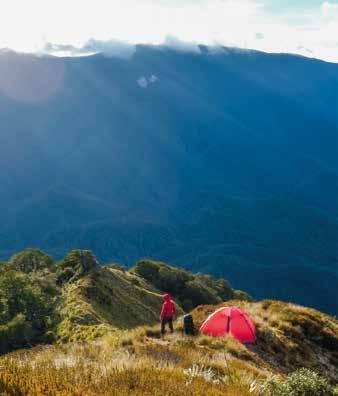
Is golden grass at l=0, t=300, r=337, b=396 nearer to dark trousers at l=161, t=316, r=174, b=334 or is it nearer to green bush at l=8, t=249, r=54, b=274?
dark trousers at l=161, t=316, r=174, b=334

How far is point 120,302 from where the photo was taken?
59156mm

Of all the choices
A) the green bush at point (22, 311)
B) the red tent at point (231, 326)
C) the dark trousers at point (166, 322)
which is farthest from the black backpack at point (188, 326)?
the green bush at point (22, 311)

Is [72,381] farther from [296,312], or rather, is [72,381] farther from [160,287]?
[160,287]

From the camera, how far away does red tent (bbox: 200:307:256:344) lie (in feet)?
79.9

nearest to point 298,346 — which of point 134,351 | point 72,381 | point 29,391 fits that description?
point 134,351

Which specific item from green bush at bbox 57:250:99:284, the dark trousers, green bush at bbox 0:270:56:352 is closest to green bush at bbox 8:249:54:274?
green bush at bbox 57:250:99:284

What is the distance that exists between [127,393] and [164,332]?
44.2 ft

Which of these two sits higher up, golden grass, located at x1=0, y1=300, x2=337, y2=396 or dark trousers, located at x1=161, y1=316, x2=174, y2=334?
dark trousers, located at x1=161, y1=316, x2=174, y2=334

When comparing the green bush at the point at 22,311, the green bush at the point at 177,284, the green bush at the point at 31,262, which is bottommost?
the green bush at the point at 22,311

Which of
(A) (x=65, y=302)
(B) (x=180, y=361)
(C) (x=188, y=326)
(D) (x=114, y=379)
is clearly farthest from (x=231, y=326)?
(A) (x=65, y=302)

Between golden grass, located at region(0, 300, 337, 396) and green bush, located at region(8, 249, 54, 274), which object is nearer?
golden grass, located at region(0, 300, 337, 396)

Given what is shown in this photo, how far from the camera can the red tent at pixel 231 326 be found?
24344 mm

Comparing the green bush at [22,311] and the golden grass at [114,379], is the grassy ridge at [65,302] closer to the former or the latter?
the green bush at [22,311]

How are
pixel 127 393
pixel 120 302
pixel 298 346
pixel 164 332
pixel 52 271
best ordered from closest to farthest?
1. pixel 127 393
2. pixel 164 332
3. pixel 298 346
4. pixel 120 302
5. pixel 52 271
